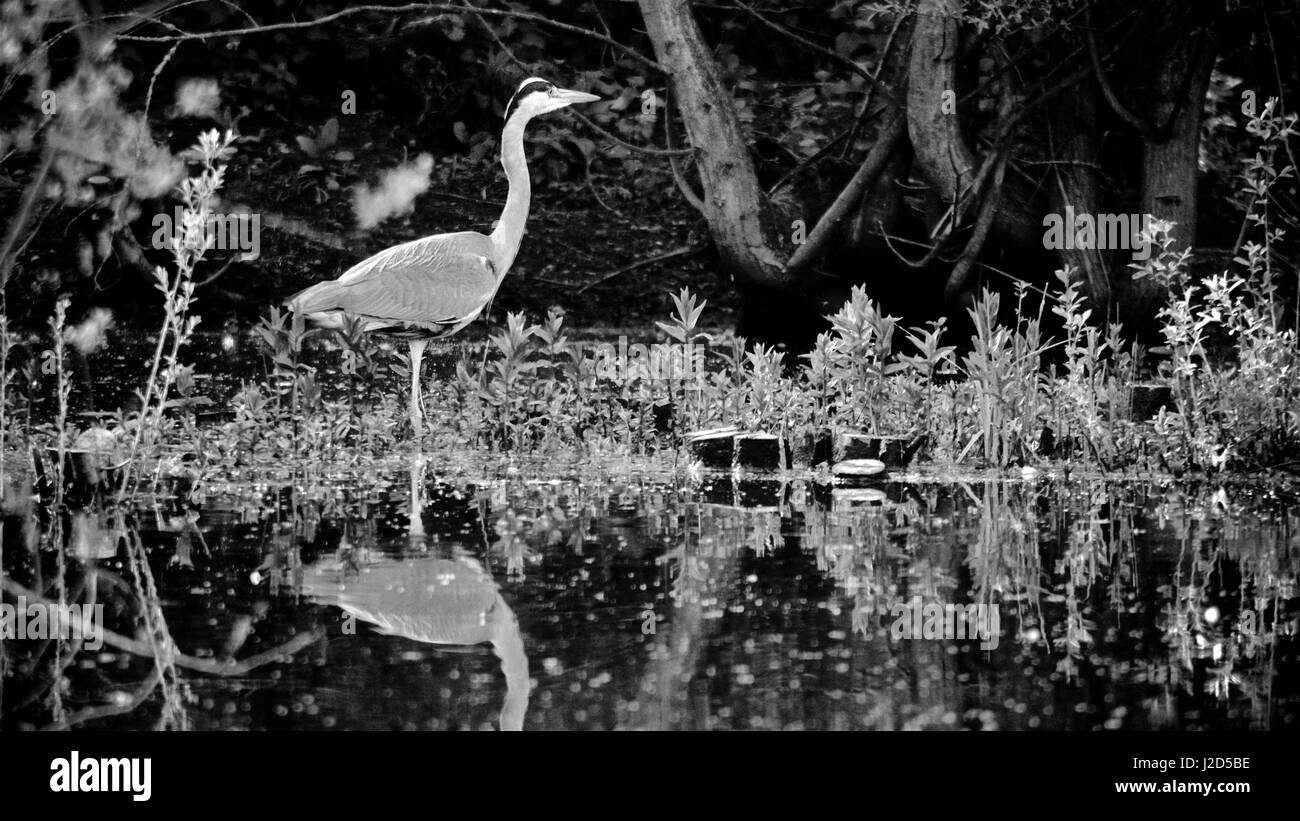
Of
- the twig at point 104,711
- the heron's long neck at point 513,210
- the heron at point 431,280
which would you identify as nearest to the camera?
the twig at point 104,711

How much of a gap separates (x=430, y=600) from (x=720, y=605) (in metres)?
0.73

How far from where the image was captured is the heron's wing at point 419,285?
7.11 metres

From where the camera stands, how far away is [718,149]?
8.89m

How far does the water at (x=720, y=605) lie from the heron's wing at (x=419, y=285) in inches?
57.1

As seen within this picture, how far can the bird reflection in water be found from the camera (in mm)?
3506

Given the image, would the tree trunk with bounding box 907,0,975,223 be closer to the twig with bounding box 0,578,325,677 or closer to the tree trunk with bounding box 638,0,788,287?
the tree trunk with bounding box 638,0,788,287

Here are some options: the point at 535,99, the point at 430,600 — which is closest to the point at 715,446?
the point at 535,99

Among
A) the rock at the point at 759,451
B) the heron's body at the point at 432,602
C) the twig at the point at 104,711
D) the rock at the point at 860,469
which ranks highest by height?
the rock at the point at 759,451

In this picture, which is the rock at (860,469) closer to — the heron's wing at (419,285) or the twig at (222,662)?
the heron's wing at (419,285)

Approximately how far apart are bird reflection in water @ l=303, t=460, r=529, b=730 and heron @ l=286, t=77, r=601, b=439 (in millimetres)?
2415

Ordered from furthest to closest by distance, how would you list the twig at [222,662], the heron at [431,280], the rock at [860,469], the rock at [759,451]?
the heron at [431,280], the rock at [759,451], the rock at [860,469], the twig at [222,662]

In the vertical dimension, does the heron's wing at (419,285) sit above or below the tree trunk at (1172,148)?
below

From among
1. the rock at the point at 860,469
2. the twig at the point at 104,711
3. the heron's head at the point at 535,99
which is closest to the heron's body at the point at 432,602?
the twig at the point at 104,711
